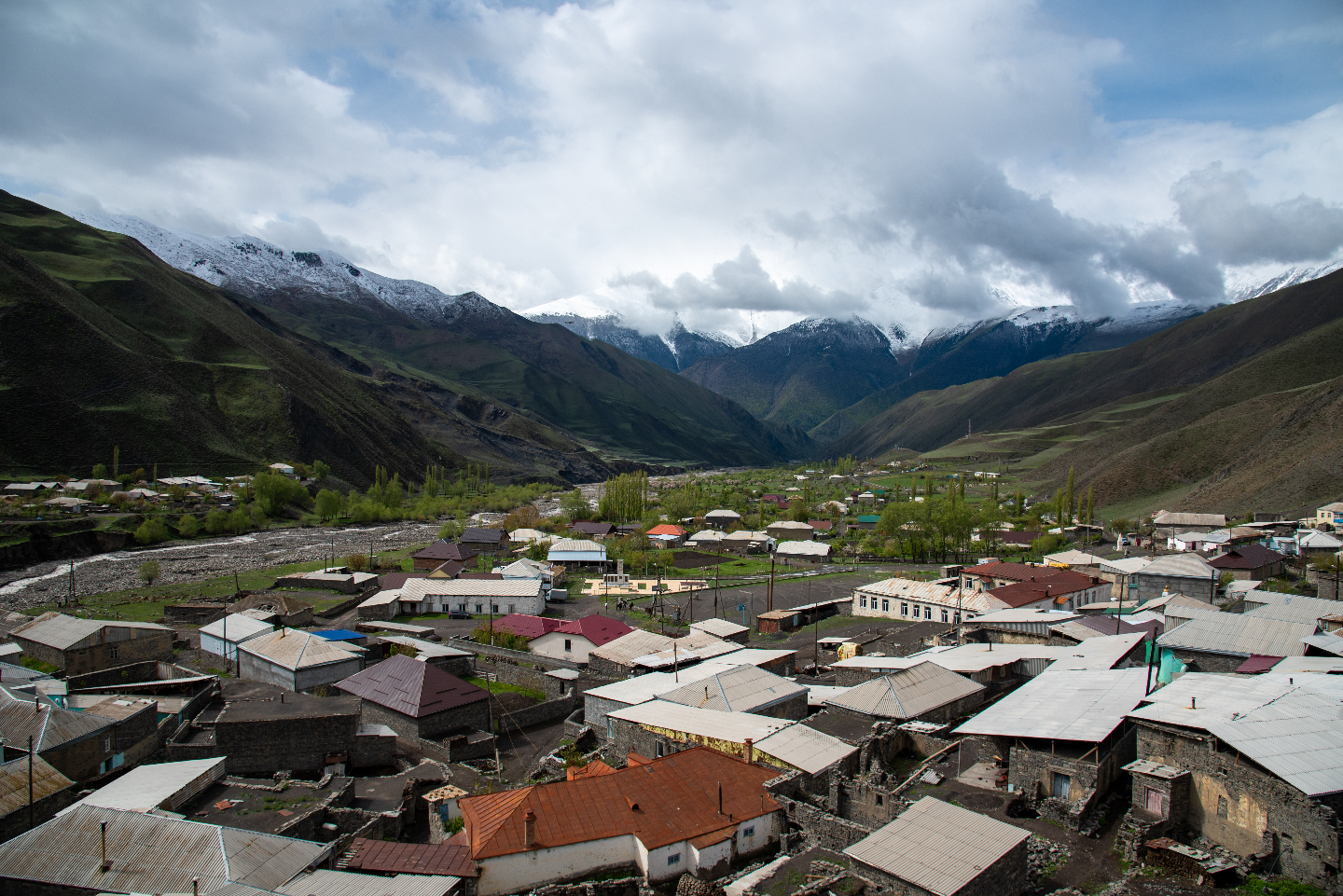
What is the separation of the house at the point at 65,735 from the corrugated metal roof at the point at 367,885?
10068 mm

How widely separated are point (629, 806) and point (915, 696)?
10.4m

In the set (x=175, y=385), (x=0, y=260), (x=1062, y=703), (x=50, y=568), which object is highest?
(x=0, y=260)

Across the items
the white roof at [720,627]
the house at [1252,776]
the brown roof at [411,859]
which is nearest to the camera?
the house at [1252,776]

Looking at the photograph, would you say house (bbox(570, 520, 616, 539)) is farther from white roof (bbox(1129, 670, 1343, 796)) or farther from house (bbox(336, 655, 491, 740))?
white roof (bbox(1129, 670, 1343, 796))

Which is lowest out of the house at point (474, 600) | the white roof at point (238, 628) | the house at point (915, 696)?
the house at point (474, 600)

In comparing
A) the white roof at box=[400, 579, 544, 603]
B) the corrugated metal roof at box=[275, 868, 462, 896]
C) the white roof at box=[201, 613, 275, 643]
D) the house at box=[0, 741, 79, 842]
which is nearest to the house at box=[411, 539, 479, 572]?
the white roof at box=[400, 579, 544, 603]

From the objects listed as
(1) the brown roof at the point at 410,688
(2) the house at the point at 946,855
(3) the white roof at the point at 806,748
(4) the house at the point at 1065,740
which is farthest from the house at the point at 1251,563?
(1) the brown roof at the point at 410,688

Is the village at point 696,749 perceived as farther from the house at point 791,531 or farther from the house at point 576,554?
the house at point 791,531

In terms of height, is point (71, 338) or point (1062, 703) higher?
point (71, 338)

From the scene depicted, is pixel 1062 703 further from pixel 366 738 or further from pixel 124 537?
pixel 124 537

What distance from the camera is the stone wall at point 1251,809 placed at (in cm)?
1381

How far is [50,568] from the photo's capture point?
204ft

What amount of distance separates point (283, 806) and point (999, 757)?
17.2 metres

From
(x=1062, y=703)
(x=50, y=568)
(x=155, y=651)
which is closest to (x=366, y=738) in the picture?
(x=155, y=651)
